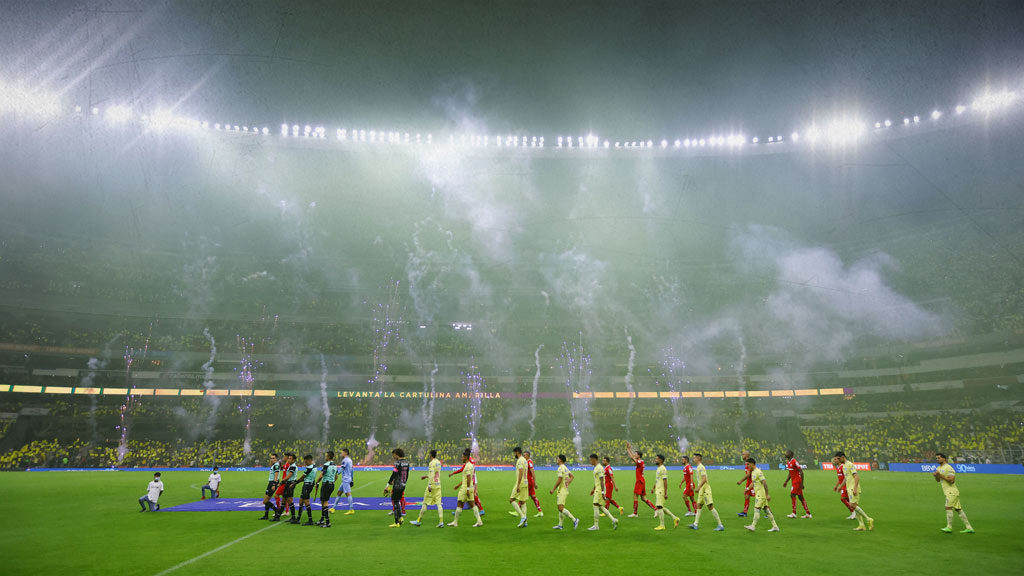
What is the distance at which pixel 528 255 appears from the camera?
72.1 m

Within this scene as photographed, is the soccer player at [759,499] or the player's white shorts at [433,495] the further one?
the player's white shorts at [433,495]

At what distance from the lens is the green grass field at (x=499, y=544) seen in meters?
8.99

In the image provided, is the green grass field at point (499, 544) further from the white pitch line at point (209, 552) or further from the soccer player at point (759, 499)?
the soccer player at point (759, 499)

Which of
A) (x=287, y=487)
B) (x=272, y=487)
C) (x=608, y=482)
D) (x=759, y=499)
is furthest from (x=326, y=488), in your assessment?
(x=759, y=499)

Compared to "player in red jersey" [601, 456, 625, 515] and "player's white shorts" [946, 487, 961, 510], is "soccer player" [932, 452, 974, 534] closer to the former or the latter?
"player's white shorts" [946, 487, 961, 510]

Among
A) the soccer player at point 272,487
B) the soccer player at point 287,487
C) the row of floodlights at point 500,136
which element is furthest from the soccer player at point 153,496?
the row of floodlights at point 500,136

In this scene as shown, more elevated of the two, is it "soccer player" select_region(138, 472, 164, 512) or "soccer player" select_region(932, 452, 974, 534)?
"soccer player" select_region(932, 452, 974, 534)

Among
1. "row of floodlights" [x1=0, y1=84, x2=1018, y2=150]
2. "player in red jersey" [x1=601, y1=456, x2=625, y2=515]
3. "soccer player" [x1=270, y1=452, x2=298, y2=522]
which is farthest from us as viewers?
"row of floodlights" [x1=0, y1=84, x2=1018, y2=150]

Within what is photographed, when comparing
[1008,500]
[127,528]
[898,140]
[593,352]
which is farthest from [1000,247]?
[127,528]

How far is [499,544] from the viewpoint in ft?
36.1

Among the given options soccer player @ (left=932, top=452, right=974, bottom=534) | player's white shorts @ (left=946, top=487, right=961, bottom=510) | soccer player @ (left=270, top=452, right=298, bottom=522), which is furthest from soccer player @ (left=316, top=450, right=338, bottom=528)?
player's white shorts @ (left=946, top=487, right=961, bottom=510)

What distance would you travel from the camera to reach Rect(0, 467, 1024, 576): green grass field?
8.99 meters

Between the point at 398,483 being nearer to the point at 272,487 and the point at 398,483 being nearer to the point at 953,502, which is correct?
the point at 272,487

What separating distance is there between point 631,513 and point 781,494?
10.7 meters
